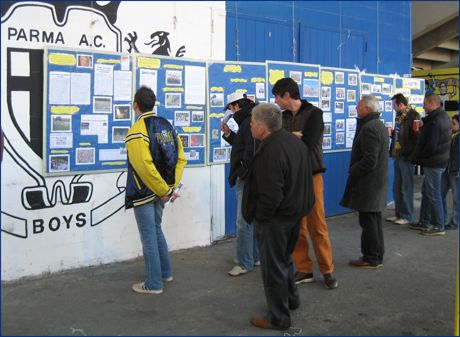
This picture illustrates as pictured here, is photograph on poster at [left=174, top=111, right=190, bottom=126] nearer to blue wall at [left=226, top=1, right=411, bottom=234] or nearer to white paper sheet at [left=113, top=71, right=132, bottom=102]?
white paper sheet at [left=113, top=71, right=132, bottom=102]

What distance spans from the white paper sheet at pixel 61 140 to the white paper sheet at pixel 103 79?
54 cm

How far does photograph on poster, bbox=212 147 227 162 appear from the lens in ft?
20.7

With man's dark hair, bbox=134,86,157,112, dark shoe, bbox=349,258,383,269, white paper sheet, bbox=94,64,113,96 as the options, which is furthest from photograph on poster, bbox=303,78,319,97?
man's dark hair, bbox=134,86,157,112

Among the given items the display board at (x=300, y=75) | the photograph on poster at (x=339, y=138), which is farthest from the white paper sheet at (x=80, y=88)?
the photograph on poster at (x=339, y=138)

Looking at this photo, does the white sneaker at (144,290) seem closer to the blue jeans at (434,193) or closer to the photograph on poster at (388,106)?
the blue jeans at (434,193)

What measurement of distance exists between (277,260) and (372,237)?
199cm

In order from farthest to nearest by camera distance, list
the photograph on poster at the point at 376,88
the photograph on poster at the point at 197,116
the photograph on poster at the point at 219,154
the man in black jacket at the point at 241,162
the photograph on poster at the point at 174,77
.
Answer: the photograph on poster at the point at 376,88 < the photograph on poster at the point at 219,154 < the photograph on poster at the point at 197,116 < the photograph on poster at the point at 174,77 < the man in black jacket at the point at 241,162

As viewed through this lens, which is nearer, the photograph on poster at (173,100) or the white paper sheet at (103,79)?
the white paper sheet at (103,79)

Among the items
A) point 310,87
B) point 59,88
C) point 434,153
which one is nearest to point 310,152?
point 59,88

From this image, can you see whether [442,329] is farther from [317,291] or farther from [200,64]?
[200,64]

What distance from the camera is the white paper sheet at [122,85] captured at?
541 centimetres

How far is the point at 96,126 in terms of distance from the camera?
5316 mm

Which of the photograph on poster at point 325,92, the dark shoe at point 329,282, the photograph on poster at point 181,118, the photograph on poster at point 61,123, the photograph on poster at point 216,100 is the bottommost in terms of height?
the dark shoe at point 329,282

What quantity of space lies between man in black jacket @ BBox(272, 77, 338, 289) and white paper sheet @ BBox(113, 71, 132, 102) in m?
1.66
